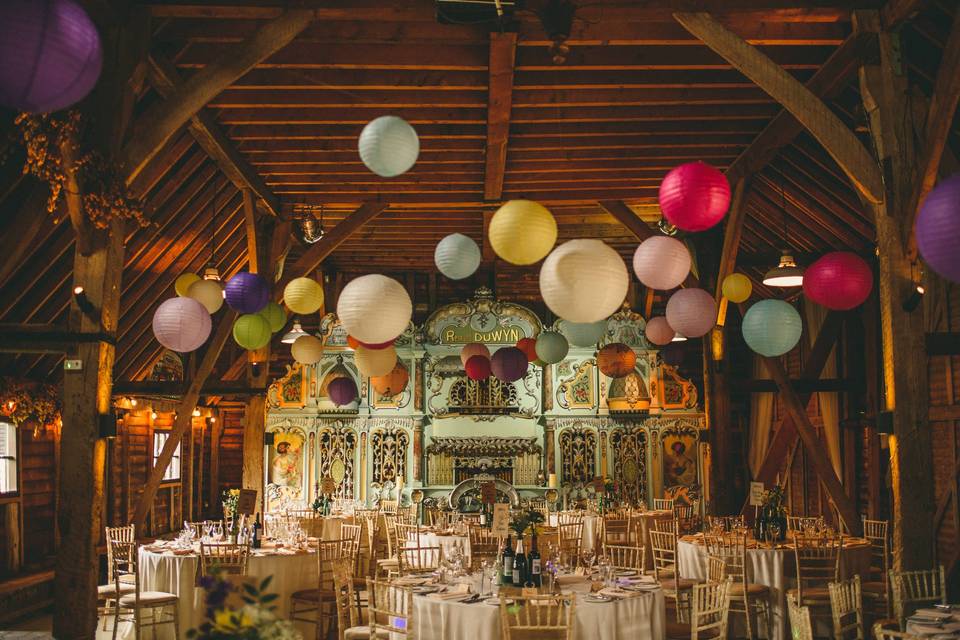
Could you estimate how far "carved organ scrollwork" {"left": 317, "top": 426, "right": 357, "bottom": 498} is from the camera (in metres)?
14.6

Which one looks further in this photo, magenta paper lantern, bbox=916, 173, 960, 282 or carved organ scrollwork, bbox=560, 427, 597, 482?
carved organ scrollwork, bbox=560, 427, 597, 482

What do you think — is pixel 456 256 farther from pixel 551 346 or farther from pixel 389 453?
pixel 389 453

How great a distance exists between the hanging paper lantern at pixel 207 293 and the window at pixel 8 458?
4370mm

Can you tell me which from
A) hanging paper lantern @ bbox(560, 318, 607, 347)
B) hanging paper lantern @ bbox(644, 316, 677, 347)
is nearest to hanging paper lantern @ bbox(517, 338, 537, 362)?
hanging paper lantern @ bbox(644, 316, 677, 347)

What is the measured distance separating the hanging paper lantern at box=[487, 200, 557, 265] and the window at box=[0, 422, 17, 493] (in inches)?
317

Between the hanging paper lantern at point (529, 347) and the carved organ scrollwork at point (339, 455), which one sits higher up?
the hanging paper lantern at point (529, 347)

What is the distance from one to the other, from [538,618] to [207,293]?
456cm

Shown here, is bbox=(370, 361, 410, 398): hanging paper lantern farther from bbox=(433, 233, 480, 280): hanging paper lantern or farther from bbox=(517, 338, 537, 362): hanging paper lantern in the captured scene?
bbox=(433, 233, 480, 280): hanging paper lantern

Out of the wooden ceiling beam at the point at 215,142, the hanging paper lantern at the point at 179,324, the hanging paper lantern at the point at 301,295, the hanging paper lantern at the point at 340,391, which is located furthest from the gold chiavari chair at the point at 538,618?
the hanging paper lantern at the point at 340,391

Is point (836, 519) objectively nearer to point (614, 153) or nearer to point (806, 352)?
point (806, 352)

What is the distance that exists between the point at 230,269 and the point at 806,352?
355 inches

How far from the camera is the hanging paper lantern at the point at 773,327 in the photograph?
630 centimetres

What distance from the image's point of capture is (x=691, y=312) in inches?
294

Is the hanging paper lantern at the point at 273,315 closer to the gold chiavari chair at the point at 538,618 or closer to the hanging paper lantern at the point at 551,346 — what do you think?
the hanging paper lantern at the point at 551,346
